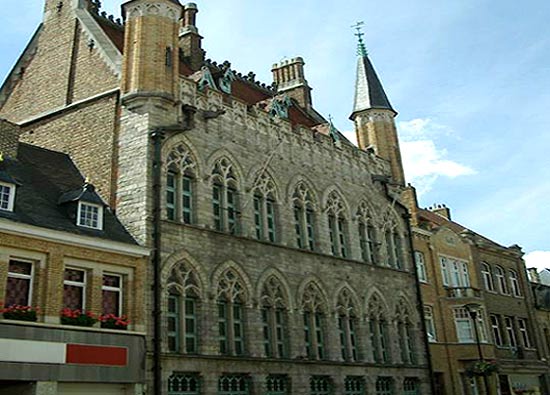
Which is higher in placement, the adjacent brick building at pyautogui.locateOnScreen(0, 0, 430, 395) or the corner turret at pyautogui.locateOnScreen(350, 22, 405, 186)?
the corner turret at pyautogui.locateOnScreen(350, 22, 405, 186)

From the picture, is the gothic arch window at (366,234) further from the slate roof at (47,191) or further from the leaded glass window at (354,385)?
the slate roof at (47,191)

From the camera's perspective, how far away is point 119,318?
59.9 ft

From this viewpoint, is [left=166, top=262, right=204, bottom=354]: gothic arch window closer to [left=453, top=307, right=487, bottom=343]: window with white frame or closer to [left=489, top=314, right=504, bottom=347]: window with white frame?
[left=453, top=307, right=487, bottom=343]: window with white frame

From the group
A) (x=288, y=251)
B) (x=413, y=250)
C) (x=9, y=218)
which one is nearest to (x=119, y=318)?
(x=9, y=218)

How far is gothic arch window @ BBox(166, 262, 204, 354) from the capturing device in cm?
1959

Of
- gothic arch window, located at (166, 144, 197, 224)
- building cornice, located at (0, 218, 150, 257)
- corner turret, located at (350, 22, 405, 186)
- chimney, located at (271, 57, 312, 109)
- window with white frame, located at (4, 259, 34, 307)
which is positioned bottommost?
window with white frame, located at (4, 259, 34, 307)

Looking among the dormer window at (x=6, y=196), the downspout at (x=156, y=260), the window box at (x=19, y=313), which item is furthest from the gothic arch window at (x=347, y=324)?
the dormer window at (x=6, y=196)

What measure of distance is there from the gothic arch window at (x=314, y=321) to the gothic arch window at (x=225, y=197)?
3907 millimetres

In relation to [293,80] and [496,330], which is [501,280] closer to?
[496,330]

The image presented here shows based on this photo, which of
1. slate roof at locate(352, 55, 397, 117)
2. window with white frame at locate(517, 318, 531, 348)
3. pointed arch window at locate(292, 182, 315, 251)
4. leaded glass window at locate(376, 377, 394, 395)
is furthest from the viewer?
window with white frame at locate(517, 318, 531, 348)

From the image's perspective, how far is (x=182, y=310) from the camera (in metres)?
19.9

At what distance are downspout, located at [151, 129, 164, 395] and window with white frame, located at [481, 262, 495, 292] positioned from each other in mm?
21952

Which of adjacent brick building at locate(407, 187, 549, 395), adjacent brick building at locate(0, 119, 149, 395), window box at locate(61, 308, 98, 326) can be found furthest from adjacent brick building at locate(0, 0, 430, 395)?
adjacent brick building at locate(407, 187, 549, 395)

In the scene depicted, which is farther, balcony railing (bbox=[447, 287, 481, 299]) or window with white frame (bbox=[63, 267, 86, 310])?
balcony railing (bbox=[447, 287, 481, 299])
